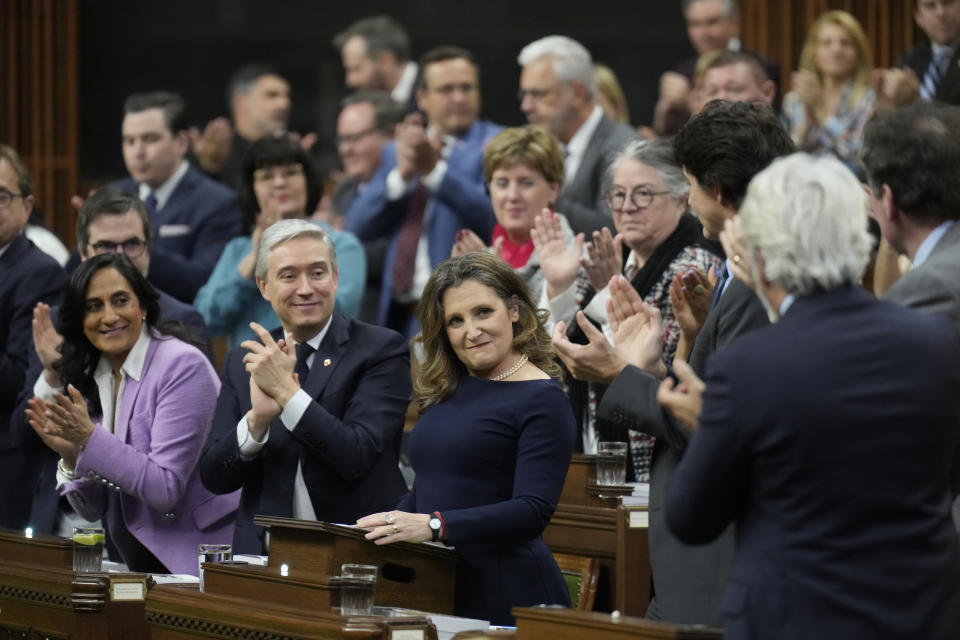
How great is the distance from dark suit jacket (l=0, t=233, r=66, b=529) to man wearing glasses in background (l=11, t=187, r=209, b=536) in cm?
2

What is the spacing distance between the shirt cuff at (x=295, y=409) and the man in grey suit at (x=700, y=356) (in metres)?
0.82

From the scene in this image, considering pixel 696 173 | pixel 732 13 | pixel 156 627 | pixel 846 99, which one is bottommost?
pixel 156 627

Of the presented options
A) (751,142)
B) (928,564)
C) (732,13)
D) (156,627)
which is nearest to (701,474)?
(928,564)

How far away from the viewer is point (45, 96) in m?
9.30

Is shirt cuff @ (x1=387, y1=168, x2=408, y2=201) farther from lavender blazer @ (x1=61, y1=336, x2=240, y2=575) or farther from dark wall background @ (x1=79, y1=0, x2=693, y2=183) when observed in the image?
dark wall background @ (x1=79, y1=0, x2=693, y2=183)

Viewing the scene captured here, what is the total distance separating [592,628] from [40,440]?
2.59 metres

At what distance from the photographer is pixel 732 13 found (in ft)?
22.9

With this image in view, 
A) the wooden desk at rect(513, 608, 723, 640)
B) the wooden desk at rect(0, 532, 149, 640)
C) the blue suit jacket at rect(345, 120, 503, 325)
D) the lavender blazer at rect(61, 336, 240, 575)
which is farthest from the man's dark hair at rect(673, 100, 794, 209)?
the blue suit jacket at rect(345, 120, 503, 325)

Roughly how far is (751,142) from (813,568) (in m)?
0.98

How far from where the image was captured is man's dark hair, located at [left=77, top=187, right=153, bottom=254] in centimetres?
491

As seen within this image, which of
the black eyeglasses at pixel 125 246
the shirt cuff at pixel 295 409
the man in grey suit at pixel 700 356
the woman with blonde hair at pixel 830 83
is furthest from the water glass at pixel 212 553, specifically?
the woman with blonde hair at pixel 830 83

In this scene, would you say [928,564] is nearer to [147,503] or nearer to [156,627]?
[156,627]

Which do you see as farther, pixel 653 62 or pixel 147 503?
pixel 653 62

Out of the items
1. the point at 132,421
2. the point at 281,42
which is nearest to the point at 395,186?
the point at 132,421
